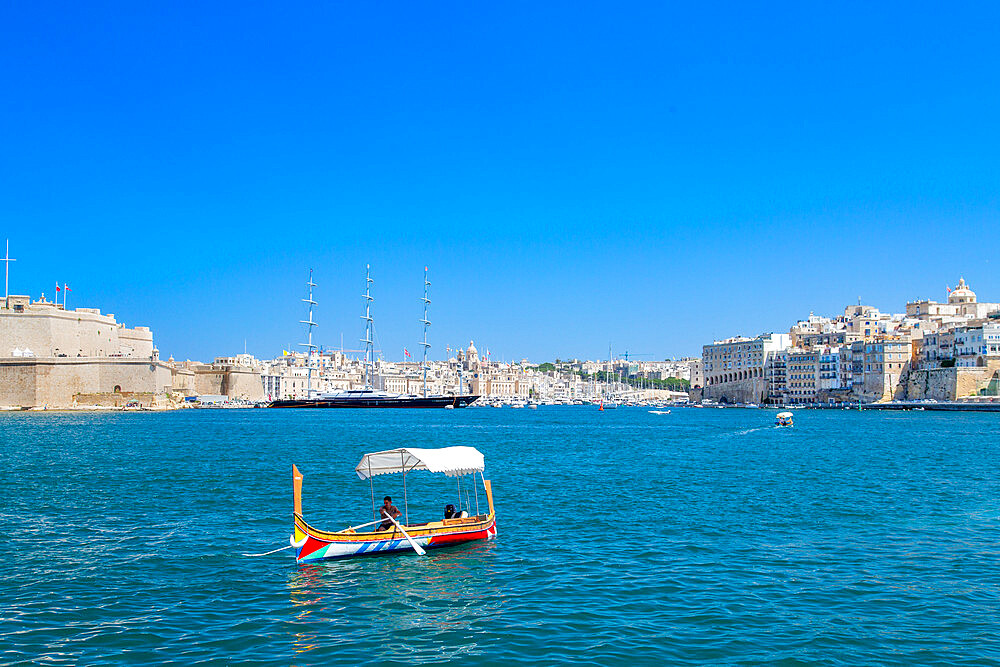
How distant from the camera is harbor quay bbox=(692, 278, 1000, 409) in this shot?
9325 centimetres

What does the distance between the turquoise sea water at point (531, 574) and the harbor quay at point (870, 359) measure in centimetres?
7720

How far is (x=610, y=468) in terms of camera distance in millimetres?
28578

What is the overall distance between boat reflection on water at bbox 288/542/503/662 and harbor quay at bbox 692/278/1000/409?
296 feet

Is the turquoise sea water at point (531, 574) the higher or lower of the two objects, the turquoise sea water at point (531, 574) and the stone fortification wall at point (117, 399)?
the lower

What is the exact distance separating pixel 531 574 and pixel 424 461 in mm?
3055

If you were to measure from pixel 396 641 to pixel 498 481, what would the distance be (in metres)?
14.5

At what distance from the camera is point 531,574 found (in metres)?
12.4

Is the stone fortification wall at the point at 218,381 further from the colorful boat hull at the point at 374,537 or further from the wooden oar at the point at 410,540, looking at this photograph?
the wooden oar at the point at 410,540

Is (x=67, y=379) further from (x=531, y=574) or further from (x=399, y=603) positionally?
(x=399, y=603)

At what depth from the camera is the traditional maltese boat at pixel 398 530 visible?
43.8 feet

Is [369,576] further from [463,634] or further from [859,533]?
[859,533]

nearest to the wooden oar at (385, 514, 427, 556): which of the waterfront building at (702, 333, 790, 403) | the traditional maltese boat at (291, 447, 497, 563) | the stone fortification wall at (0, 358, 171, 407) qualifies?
the traditional maltese boat at (291, 447, 497, 563)

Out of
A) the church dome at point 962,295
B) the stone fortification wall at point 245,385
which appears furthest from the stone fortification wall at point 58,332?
the church dome at point 962,295

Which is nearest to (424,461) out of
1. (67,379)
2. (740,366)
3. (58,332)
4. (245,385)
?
(67,379)
